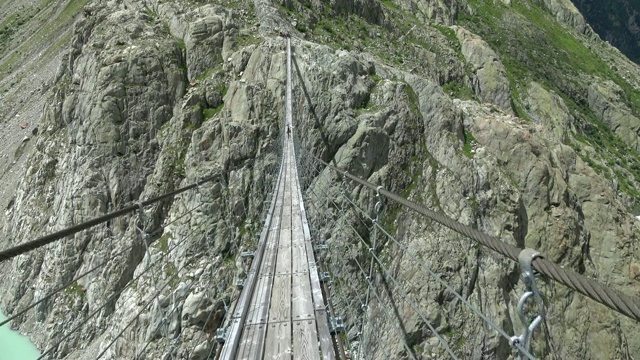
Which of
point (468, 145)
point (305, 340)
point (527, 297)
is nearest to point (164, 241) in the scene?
point (305, 340)

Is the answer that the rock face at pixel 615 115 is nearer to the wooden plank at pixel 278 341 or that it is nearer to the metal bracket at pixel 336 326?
the metal bracket at pixel 336 326

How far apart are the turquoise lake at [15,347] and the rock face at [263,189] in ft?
1.54

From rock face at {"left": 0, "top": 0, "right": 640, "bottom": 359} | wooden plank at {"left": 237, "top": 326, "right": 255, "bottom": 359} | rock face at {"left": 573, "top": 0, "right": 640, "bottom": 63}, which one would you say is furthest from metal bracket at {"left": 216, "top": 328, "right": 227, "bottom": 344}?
rock face at {"left": 573, "top": 0, "right": 640, "bottom": 63}

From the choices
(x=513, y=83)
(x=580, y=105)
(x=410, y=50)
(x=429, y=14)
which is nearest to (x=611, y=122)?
(x=580, y=105)

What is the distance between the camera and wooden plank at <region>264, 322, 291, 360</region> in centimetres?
455

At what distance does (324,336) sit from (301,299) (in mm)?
961

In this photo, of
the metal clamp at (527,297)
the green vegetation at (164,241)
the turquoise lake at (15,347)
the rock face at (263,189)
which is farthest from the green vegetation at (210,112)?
the metal clamp at (527,297)

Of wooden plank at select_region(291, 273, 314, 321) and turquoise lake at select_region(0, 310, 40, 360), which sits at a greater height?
wooden plank at select_region(291, 273, 314, 321)

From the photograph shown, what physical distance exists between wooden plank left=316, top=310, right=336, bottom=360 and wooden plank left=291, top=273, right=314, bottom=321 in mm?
142

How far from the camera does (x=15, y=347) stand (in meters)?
18.0

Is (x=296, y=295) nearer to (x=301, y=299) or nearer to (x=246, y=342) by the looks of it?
(x=301, y=299)

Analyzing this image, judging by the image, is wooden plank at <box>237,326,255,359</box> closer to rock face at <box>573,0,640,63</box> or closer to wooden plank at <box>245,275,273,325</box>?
wooden plank at <box>245,275,273,325</box>

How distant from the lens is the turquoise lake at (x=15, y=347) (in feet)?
56.9

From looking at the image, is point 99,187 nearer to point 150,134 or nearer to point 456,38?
point 150,134
